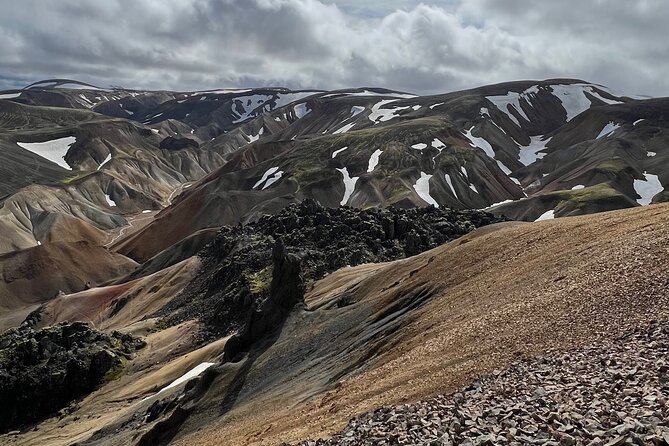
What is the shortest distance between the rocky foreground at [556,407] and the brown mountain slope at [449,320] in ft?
7.45

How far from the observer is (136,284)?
121000 millimetres

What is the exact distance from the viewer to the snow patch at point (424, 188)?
17398cm

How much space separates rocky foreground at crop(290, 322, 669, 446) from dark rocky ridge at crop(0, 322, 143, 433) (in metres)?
63.8

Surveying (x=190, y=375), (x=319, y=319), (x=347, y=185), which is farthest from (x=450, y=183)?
(x=319, y=319)

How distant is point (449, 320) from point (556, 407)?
18.8 m

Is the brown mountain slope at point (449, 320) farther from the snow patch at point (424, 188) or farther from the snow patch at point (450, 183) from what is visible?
the snow patch at point (450, 183)

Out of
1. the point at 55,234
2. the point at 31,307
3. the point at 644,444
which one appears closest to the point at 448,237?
→ the point at 644,444

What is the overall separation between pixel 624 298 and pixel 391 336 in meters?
16.0

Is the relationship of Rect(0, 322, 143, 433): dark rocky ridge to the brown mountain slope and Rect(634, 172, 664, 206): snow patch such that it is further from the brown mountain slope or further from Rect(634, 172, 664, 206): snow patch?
Rect(634, 172, 664, 206): snow patch

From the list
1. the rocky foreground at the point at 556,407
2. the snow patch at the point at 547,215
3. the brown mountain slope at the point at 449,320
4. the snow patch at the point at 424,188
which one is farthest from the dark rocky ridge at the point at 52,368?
the snow patch at the point at 547,215

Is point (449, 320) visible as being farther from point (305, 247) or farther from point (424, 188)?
point (424, 188)

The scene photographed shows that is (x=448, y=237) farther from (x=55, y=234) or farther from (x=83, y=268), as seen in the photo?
(x=55, y=234)

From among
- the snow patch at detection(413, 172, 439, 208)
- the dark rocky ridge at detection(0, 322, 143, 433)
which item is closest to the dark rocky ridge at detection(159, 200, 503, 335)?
the dark rocky ridge at detection(0, 322, 143, 433)

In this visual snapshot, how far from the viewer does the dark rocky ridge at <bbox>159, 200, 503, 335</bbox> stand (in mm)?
79188
